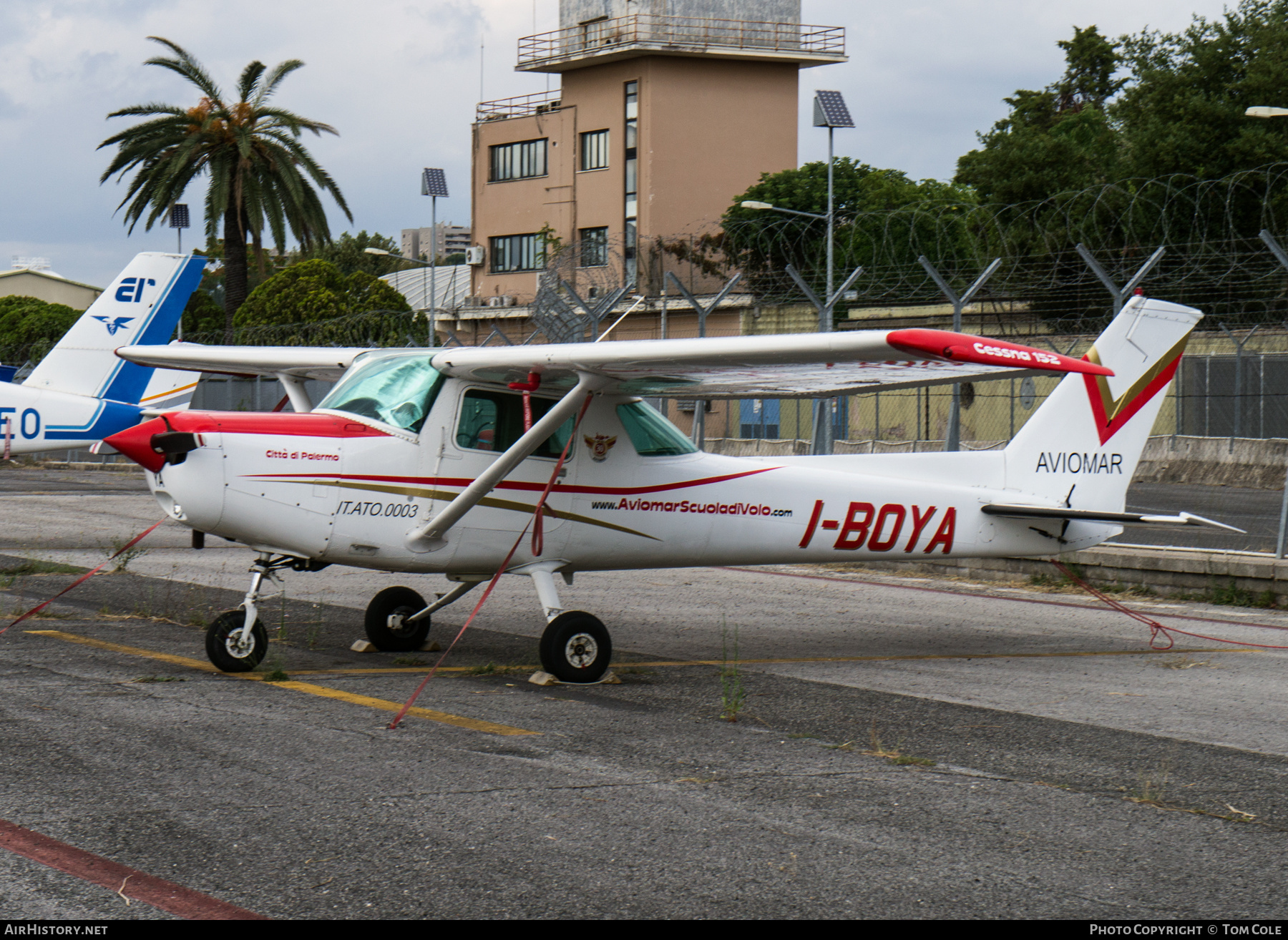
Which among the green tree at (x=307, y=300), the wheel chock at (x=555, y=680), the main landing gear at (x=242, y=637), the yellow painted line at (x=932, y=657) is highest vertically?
the green tree at (x=307, y=300)

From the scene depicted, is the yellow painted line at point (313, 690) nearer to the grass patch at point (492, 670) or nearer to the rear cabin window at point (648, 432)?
the grass patch at point (492, 670)

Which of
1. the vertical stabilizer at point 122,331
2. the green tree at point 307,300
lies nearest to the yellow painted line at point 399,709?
the vertical stabilizer at point 122,331

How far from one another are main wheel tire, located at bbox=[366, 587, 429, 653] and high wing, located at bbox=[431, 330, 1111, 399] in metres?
1.81

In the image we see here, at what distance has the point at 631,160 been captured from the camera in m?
58.9

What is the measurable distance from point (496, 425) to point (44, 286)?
124 meters

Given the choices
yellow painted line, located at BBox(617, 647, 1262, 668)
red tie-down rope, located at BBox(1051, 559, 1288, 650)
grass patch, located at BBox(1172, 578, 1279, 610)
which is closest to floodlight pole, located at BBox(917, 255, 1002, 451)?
red tie-down rope, located at BBox(1051, 559, 1288, 650)

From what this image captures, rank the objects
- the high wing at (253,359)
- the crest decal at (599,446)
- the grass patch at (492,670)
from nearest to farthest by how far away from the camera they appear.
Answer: the grass patch at (492,670)
the crest decal at (599,446)
the high wing at (253,359)

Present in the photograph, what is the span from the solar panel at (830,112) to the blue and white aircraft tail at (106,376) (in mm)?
20167

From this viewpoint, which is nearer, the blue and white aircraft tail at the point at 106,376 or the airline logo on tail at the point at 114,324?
the blue and white aircraft tail at the point at 106,376

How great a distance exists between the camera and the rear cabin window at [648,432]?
31.3ft

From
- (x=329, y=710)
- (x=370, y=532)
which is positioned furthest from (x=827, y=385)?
(x=329, y=710)

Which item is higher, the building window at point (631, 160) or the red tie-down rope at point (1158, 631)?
the building window at point (631, 160)

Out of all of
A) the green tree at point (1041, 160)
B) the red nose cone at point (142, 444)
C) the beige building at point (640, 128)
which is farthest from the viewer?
the beige building at point (640, 128)
